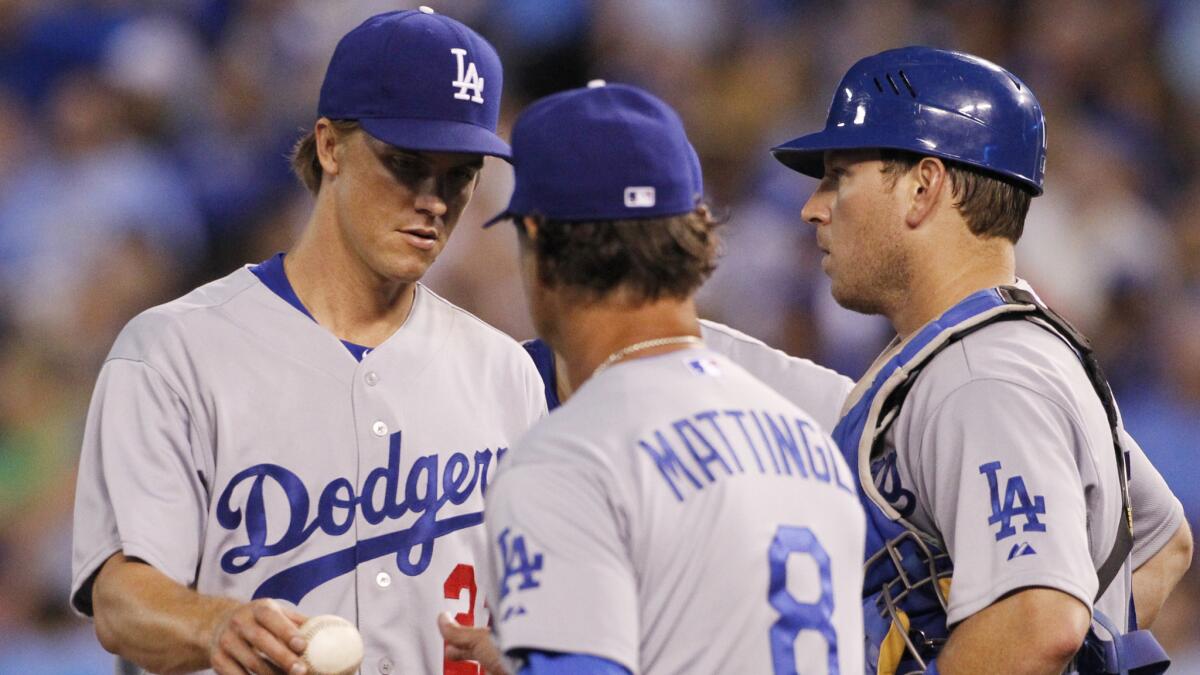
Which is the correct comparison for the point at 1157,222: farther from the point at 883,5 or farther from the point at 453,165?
the point at 453,165

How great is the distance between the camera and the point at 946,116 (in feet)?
9.54

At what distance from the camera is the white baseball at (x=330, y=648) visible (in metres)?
2.26

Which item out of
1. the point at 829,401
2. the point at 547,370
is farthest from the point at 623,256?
the point at 829,401

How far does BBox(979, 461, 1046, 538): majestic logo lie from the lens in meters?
2.46

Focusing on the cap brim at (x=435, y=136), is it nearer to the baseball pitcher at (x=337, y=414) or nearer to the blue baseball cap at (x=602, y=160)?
the baseball pitcher at (x=337, y=414)

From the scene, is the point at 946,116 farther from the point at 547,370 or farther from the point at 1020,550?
the point at 547,370

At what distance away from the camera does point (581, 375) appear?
215 centimetres

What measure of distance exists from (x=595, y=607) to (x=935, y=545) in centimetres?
99

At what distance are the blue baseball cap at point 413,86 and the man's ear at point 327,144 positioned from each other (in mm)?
27

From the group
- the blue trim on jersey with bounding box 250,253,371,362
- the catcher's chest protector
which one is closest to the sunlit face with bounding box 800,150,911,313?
the catcher's chest protector

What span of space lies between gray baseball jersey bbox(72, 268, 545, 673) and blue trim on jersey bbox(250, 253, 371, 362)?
17 millimetres

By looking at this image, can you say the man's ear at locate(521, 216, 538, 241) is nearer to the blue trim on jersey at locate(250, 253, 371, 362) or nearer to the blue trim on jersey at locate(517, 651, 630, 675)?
the blue trim on jersey at locate(517, 651, 630, 675)

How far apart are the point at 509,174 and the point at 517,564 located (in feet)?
15.5

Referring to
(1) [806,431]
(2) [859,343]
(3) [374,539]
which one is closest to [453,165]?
(3) [374,539]
